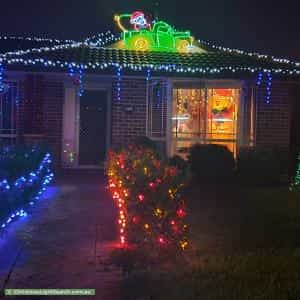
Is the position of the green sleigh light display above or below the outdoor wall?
above

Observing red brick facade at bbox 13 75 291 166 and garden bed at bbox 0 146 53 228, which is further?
red brick facade at bbox 13 75 291 166

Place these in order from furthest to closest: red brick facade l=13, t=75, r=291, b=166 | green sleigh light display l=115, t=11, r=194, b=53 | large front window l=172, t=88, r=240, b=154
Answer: large front window l=172, t=88, r=240, b=154
red brick facade l=13, t=75, r=291, b=166
green sleigh light display l=115, t=11, r=194, b=53

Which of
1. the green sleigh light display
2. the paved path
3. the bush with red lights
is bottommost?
the paved path

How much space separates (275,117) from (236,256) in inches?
365

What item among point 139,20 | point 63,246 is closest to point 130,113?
point 139,20

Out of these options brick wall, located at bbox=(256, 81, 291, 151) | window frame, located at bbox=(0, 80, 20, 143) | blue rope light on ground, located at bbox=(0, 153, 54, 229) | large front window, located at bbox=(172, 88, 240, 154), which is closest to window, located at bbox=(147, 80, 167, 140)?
large front window, located at bbox=(172, 88, 240, 154)

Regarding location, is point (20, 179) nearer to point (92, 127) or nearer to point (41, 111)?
point (41, 111)

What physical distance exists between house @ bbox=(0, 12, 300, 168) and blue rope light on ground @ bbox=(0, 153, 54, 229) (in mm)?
1982

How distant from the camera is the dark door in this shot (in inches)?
659

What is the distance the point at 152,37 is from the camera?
15711 millimetres

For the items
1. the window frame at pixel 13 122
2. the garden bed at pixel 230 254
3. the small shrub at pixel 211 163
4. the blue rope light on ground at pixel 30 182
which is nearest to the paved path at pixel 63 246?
the blue rope light on ground at pixel 30 182

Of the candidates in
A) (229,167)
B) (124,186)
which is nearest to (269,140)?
(229,167)

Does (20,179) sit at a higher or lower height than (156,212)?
higher

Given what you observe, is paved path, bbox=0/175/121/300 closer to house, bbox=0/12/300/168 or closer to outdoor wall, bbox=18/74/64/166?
outdoor wall, bbox=18/74/64/166
